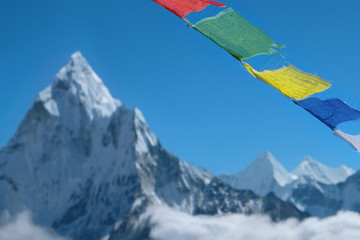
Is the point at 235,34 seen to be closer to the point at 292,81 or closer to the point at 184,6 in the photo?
the point at 184,6

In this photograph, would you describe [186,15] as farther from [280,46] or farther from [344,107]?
Result: [344,107]

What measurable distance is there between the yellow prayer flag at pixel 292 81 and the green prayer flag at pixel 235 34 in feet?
1.59

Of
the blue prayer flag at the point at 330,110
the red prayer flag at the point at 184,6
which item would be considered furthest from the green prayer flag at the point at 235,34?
the blue prayer flag at the point at 330,110

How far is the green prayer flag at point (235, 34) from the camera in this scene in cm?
1523

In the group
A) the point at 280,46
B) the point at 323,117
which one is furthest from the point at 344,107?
the point at 280,46

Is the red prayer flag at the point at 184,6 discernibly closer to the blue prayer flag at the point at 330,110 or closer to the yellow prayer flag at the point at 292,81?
the yellow prayer flag at the point at 292,81

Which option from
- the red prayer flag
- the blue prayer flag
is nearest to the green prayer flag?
the red prayer flag

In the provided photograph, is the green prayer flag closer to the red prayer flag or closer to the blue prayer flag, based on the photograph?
the red prayer flag

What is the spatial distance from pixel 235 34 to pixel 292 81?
1970 mm

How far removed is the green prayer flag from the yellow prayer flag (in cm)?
49

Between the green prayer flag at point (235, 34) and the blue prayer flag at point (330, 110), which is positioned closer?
the green prayer flag at point (235, 34)

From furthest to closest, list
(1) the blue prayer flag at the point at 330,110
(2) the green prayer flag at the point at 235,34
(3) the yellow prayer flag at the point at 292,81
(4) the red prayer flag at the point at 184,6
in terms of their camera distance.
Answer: (1) the blue prayer flag at the point at 330,110 → (3) the yellow prayer flag at the point at 292,81 → (4) the red prayer flag at the point at 184,6 → (2) the green prayer flag at the point at 235,34

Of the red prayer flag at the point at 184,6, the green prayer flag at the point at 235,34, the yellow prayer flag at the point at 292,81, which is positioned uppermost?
the red prayer flag at the point at 184,6

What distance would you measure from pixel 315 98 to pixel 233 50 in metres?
2.59
